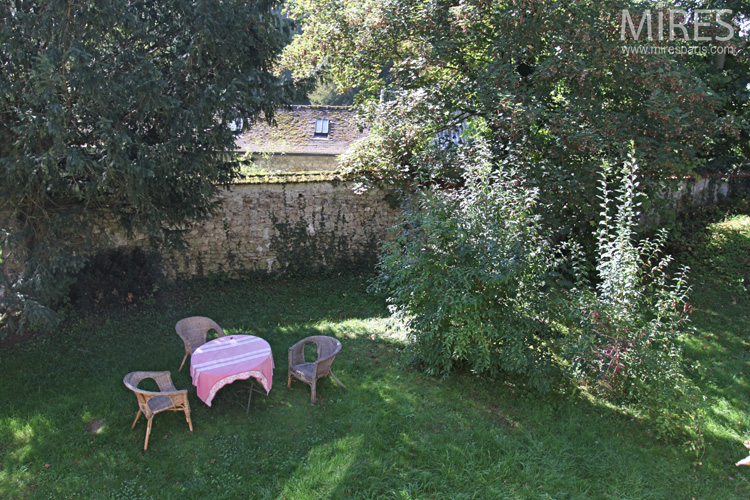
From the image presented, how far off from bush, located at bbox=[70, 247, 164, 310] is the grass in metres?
1.24

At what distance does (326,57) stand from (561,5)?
515 cm

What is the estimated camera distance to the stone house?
1708 cm

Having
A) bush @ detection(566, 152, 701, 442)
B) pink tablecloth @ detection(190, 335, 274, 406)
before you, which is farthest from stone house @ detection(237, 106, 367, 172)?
bush @ detection(566, 152, 701, 442)

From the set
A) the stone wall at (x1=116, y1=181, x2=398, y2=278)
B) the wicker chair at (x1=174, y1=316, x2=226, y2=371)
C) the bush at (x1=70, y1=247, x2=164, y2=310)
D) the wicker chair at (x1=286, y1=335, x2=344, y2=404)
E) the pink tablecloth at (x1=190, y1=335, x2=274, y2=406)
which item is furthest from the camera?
the stone wall at (x1=116, y1=181, x2=398, y2=278)

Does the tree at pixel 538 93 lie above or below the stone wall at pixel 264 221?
above

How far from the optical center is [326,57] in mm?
10625

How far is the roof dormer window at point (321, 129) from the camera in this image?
18.9 m

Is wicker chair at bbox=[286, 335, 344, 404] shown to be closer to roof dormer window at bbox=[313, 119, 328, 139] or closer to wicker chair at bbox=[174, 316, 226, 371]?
wicker chair at bbox=[174, 316, 226, 371]

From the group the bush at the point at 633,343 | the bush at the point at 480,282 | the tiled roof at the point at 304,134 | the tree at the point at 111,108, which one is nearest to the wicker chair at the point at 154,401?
the tree at the point at 111,108

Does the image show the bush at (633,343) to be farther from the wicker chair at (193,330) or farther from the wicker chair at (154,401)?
the wicker chair at (193,330)

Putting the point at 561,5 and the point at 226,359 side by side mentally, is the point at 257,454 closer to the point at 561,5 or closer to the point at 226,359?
the point at 226,359

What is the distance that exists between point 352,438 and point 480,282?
232cm

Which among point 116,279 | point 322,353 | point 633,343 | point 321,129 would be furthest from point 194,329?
point 321,129

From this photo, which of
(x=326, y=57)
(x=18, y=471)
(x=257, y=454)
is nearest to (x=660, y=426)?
(x=257, y=454)
